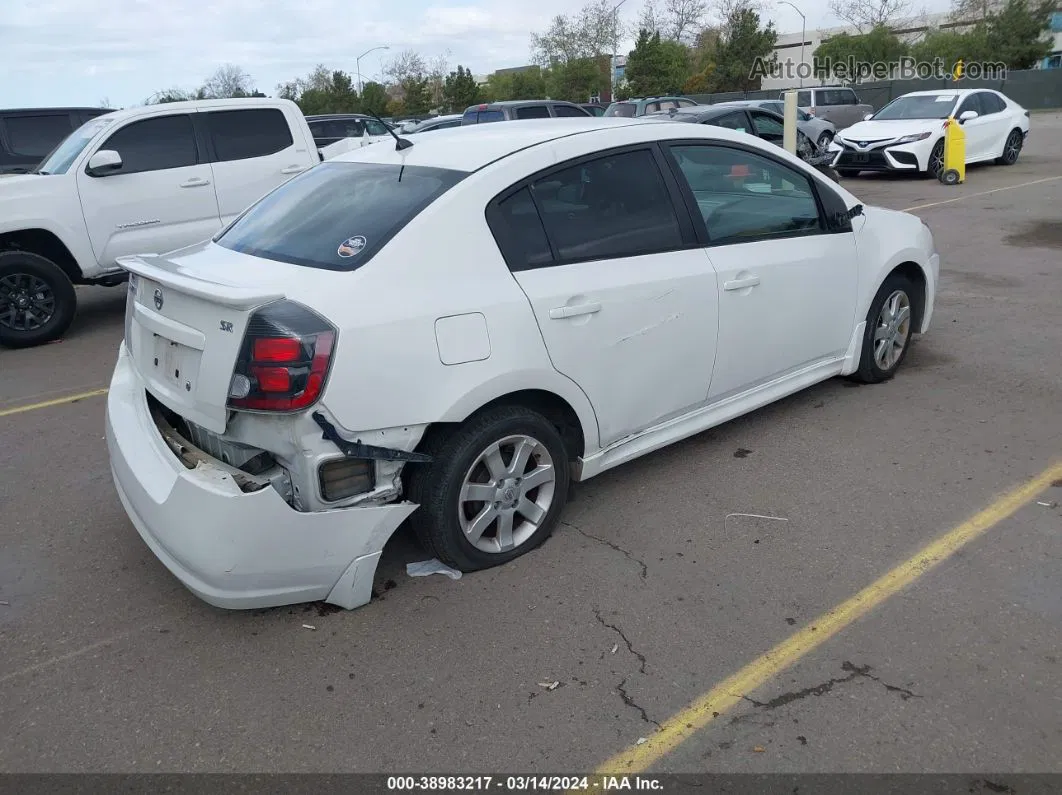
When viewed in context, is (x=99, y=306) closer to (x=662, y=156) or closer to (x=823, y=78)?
(x=662, y=156)

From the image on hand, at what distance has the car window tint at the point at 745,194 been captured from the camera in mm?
4375

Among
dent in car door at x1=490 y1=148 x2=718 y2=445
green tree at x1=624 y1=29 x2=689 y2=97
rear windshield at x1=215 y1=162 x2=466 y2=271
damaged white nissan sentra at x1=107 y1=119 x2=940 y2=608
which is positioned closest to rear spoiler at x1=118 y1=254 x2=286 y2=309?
damaged white nissan sentra at x1=107 y1=119 x2=940 y2=608

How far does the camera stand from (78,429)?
5582 millimetres

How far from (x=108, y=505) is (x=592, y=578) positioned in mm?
2511

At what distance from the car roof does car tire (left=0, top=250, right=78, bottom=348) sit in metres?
4.69

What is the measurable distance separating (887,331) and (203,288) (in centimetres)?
414

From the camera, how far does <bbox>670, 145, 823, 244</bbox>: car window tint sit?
4.38m

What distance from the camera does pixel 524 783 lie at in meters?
2.59

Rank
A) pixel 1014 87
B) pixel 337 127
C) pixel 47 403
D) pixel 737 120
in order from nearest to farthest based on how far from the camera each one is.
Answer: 1. pixel 47 403
2. pixel 737 120
3. pixel 337 127
4. pixel 1014 87

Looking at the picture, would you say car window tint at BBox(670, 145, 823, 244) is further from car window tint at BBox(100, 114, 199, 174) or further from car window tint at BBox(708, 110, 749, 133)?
car window tint at BBox(708, 110, 749, 133)

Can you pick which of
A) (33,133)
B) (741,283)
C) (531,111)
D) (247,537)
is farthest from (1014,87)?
(247,537)

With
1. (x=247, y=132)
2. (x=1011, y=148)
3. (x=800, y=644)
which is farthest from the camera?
(x=1011, y=148)

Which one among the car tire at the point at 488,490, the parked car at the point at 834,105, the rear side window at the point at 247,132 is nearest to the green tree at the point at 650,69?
the parked car at the point at 834,105

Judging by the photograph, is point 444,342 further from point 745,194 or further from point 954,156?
point 954,156
